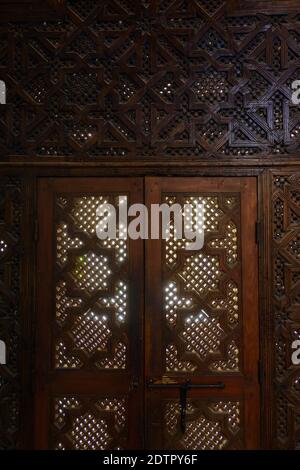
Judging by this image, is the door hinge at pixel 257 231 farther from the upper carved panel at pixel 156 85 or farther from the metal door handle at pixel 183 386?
the metal door handle at pixel 183 386

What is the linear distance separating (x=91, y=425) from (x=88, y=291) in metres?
0.75

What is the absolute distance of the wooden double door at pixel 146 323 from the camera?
213 cm

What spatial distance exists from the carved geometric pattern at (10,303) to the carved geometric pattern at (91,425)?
25 cm

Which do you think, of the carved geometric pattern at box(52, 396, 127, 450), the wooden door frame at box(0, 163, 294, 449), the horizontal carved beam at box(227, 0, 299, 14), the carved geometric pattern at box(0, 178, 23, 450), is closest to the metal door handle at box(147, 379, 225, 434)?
the carved geometric pattern at box(52, 396, 127, 450)

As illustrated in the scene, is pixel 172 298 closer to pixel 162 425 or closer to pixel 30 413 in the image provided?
pixel 162 425

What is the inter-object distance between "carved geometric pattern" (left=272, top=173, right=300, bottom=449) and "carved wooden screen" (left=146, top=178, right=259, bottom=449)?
0.41 ft

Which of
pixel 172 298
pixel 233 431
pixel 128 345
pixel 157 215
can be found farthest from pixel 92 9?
pixel 233 431

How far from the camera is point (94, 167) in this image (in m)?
2.18

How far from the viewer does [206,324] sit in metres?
2.15

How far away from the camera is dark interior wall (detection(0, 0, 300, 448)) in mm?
2160

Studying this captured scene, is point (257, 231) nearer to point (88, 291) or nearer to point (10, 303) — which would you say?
point (88, 291)

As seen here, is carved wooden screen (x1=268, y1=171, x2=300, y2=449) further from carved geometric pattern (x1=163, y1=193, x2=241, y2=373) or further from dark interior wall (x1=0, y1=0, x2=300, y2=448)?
carved geometric pattern (x1=163, y1=193, x2=241, y2=373)

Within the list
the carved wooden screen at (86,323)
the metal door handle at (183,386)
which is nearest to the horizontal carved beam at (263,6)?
the carved wooden screen at (86,323)

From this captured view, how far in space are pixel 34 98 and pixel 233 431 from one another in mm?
2204
